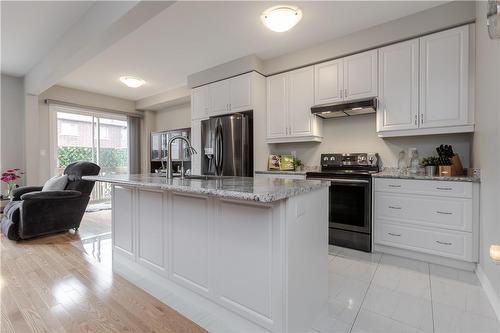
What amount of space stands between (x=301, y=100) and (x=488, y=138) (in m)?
2.09

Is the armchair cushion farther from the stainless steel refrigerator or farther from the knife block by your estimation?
the knife block

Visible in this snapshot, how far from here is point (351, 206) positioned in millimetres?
2887

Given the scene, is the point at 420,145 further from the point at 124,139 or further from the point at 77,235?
the point at 124,139

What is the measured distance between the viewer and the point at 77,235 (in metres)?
3.47

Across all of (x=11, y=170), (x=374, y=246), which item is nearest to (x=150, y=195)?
(x=374, y=246)

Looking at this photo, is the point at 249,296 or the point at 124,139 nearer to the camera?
the point at 249,296

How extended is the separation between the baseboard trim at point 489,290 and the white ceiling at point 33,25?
14.2 ft

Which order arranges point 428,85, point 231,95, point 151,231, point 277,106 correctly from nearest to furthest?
point 151,231
point 428,85
point 277,106
point 231,95

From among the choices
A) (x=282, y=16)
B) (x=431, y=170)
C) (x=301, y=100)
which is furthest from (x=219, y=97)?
(x=431, y=170)

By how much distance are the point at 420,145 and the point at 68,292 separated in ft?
12.7

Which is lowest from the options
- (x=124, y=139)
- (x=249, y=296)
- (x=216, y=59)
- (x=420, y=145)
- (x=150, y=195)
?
(x=249, y=296)

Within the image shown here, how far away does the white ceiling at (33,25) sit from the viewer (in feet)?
8.64

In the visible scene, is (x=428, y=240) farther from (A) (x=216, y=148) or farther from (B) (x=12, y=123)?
(B) (x=12, y=123)

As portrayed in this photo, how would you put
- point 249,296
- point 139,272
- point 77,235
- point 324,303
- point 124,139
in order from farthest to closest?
point 124,139, point 77,235, point 139,272, point 324,303, point 249,296
